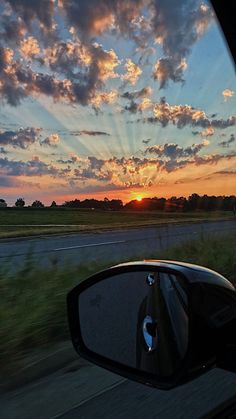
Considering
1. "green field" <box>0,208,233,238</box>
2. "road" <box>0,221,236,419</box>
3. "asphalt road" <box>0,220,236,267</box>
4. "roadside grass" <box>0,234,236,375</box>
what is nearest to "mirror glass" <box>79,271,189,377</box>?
"road" <box>0,221,236,419</box>

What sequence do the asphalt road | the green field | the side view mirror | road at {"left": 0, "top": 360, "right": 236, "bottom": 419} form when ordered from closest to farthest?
1. the side view mirror
2. road at {"left": 0, "top": 360, "right": 236, "bottom": 419}
3. the asphalt road
4. the green field

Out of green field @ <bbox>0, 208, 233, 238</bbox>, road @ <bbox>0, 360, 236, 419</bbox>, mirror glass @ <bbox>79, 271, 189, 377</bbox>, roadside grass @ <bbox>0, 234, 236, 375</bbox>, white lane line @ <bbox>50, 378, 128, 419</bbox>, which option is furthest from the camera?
green field @ <bbox>0, 208, 233, 238</bbox>

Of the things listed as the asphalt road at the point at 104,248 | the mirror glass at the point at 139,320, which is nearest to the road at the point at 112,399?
the mirror glass at the point at 139,320

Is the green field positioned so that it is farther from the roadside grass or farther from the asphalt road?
the roadside grass

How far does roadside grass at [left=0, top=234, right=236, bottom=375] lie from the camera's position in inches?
172

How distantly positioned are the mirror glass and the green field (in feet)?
65.7

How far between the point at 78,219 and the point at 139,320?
118ft

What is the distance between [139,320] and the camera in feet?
5.68

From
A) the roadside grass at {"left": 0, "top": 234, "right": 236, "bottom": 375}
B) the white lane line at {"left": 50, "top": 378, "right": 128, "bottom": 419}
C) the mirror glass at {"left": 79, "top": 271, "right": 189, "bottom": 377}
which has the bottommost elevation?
the white lane line at {"left": 50, "top": 378, "right": 128, "bottom": 419}

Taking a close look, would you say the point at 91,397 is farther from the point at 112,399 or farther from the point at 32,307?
the point at 32,307

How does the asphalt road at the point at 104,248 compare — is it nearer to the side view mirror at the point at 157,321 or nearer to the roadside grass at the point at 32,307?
the roadside grass at the point at 32,307

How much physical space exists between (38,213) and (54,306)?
137ft

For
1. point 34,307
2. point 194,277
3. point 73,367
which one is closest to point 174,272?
point 194,277

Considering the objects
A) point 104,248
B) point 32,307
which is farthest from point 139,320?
point 104,248
